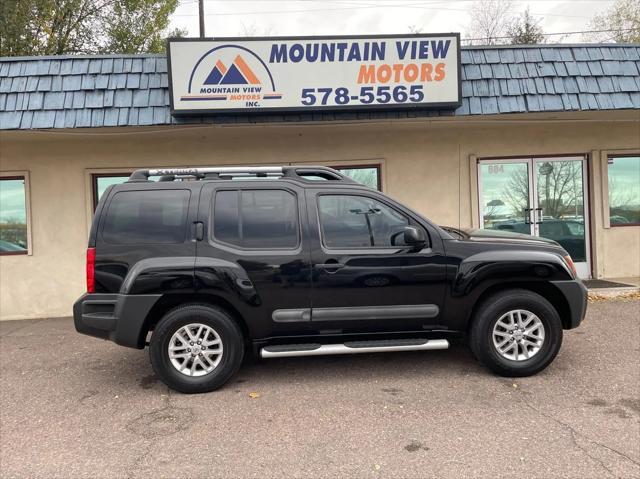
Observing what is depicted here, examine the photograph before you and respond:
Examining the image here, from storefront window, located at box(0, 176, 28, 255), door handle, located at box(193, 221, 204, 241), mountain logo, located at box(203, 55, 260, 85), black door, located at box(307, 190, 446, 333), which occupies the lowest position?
black door, located at box(307, 190, 446, 333)

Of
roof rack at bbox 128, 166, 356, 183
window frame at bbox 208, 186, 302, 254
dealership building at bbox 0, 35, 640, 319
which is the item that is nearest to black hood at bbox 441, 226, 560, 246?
roof rack at bbox 128, 166, 356, 183

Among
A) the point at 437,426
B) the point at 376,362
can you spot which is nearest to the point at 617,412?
the point at 437,426

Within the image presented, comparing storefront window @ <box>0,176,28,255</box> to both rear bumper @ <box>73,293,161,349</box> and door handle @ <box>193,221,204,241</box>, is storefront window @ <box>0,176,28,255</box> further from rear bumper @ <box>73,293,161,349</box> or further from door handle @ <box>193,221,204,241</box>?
door handle @ <box>193,221,204,241</box>

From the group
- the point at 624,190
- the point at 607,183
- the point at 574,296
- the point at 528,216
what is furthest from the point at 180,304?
the point at 624,190

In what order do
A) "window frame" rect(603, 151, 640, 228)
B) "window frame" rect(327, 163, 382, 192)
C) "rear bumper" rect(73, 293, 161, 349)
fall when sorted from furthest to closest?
"window frame" rect(603, 151, 640, 228), "window frame" rect(327, 163, 382, 192), "rear bumper" rect(73, 293, 161, 349)

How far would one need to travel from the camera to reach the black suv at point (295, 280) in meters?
4.35

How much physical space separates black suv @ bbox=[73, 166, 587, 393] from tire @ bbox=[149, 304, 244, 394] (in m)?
0.01

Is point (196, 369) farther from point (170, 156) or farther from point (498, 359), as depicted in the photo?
point (170, 156)

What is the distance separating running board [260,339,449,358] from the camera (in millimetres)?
4438

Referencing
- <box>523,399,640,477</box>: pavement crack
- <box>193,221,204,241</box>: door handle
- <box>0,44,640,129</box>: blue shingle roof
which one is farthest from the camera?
<box>0,44,640,129</box>: blue shingle roof

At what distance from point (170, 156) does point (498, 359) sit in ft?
19.5

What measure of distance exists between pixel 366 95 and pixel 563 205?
418 centimetres

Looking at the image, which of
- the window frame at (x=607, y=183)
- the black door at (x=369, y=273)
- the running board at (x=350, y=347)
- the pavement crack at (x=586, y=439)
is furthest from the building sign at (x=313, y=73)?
the pavement crack at (x=586, y=439)

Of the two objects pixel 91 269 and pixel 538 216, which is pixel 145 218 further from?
pixel 538 216
